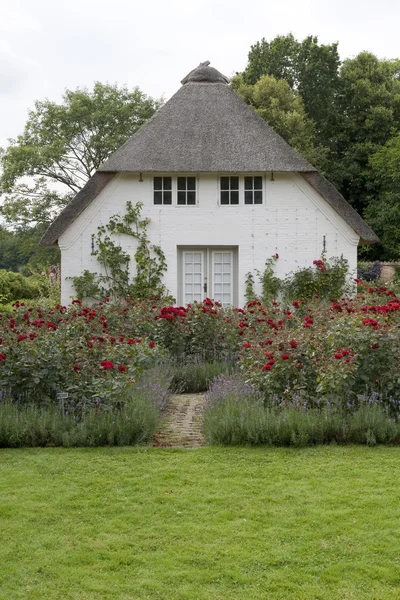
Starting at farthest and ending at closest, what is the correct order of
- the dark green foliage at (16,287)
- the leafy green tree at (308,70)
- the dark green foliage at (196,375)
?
the leafy green tree at (308,70)
the dark green foliage at (16,287)
the dark green foliage at (196,375)

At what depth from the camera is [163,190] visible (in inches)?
715

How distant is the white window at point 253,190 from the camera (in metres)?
18.1

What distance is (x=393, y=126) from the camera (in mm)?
35219

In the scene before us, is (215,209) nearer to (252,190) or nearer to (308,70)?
(252,190)

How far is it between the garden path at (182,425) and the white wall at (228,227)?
8.47 m

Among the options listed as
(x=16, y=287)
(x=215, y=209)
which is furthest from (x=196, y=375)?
(x=16, y=287)

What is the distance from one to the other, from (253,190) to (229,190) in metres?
0.60

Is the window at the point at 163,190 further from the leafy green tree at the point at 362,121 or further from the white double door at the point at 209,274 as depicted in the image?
the leafy green tree at the point at 362,121

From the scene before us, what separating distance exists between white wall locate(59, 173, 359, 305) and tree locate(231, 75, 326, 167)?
16.2 m

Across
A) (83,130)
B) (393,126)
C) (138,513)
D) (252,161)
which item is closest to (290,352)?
(138,513)

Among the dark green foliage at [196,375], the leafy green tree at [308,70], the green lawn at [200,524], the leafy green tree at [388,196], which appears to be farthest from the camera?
the leafy green tree at [308,70]

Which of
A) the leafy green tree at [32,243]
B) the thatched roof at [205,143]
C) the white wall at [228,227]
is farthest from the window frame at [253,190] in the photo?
the leafy green tree at [32,243]

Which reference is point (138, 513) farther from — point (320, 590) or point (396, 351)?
point (396, 351)

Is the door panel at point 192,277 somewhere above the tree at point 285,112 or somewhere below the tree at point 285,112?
below
